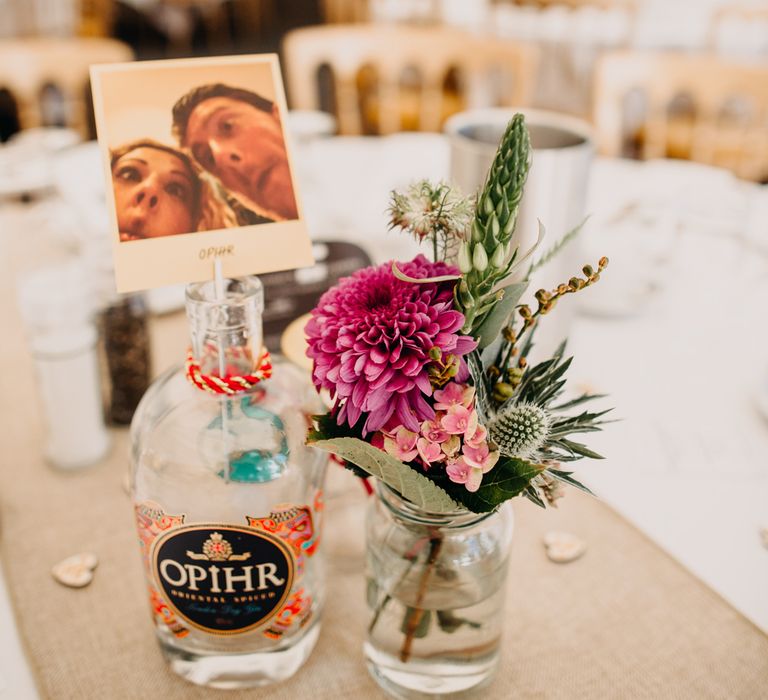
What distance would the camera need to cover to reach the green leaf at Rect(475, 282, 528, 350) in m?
0.42

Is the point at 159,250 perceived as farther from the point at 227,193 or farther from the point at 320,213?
the point at 320,213

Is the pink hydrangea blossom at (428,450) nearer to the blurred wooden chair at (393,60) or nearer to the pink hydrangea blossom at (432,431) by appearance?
the pink hydrangea blossom at (432,431)

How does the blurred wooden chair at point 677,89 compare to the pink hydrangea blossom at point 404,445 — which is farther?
the blurred wooden chair at point 677,89

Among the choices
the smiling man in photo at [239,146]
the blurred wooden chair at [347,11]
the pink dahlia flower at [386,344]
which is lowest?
the pink dahlia flower at [386,344]

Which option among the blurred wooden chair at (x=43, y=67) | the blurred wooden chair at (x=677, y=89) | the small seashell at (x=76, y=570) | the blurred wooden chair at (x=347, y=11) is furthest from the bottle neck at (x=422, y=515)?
the blurred wooden chair at (x=347, y=11)

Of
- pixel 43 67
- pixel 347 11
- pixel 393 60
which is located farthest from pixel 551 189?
pixel 347 11

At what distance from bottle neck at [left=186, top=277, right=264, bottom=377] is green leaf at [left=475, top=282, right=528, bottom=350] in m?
0.15

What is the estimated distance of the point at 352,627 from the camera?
58 cm

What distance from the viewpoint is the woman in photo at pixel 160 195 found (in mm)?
459

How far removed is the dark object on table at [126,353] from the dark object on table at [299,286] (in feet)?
0.42

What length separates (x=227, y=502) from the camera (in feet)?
1.66

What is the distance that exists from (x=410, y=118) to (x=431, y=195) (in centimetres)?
216

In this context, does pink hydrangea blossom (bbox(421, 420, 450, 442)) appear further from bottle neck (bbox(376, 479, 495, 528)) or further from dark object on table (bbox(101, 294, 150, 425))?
dark object on table (bbox(101, 294, 150, 425))

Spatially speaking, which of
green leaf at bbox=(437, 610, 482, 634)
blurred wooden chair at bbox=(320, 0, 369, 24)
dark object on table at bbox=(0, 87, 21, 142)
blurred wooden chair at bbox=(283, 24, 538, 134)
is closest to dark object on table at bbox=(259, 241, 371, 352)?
green leaf at bbox=(437, 610, 482, 634)
